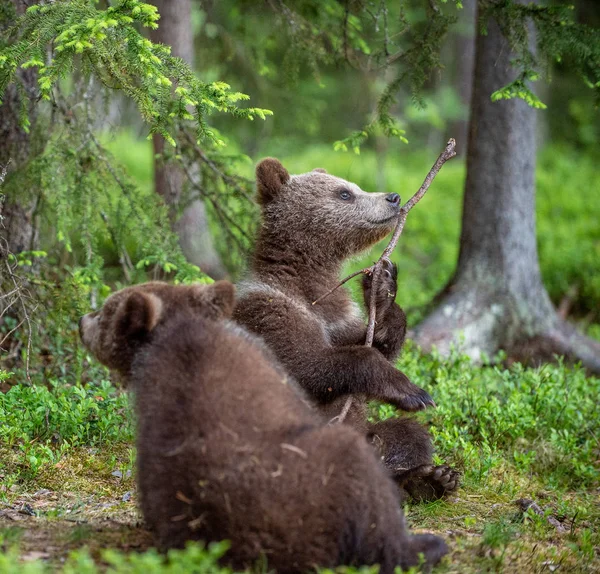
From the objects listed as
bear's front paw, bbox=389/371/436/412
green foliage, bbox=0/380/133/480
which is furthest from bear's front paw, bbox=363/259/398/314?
green foliage, bbox=0/380/133/480

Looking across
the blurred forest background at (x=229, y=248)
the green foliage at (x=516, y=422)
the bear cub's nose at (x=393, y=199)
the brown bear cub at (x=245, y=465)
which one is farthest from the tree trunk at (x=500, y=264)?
the brown bear cub at (x=245, y=465)

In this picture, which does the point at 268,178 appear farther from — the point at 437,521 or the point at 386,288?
the point at 437,521

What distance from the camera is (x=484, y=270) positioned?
9727mm

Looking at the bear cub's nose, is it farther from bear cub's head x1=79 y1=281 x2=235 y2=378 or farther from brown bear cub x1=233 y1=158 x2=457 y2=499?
bear cub's head x1=79 y1=281 x2=235 y2=378

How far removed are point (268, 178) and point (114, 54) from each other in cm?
181

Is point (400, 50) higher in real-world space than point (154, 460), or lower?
higher

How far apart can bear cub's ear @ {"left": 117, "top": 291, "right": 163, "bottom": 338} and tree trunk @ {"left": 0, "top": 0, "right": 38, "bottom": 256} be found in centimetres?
323

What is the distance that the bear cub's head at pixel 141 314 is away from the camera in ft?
15.4

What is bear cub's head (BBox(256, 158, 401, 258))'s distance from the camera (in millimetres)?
6715

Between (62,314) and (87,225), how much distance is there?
892 mm

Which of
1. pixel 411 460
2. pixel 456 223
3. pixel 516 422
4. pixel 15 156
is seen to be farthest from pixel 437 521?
pixel 456 223

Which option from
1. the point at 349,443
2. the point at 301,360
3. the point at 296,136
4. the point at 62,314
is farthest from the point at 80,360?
the point at 296,136

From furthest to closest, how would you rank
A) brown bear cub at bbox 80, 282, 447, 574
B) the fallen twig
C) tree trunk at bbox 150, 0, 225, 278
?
tree trunk at bbox 150, 0, 225, 278 < the fallen twig < brown bear cub at bbox 80, 282, 447, 574

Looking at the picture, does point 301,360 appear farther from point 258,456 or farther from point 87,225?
point 87,225
